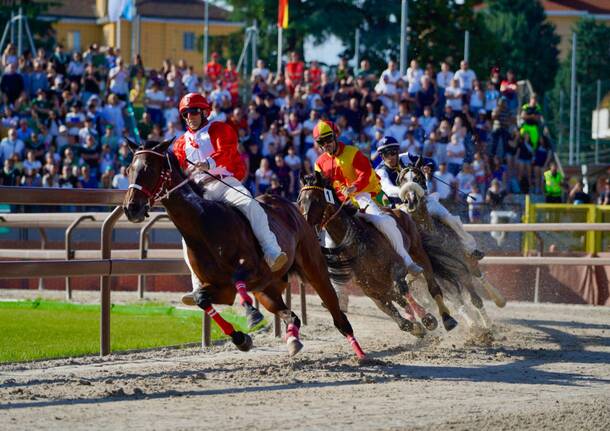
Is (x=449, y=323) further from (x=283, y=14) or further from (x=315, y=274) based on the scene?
(x=283, y=14)

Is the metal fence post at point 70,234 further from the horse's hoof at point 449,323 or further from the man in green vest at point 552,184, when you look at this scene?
the man in green vest at point 552,184

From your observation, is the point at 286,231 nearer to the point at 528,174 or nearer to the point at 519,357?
the point at 519,357

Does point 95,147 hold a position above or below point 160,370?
above

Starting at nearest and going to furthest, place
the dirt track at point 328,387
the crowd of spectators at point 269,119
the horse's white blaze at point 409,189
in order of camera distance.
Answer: the dirt track at point 328,387, the horse's white blaze at point 409,189, the crowd of spectators at point 269,119

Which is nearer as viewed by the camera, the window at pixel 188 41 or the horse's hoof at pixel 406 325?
the horse's hoof at pixel 406 325

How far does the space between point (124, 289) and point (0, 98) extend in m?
6.63

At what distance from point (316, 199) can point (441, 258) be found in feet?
9.12

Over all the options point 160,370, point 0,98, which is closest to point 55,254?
point 160,370

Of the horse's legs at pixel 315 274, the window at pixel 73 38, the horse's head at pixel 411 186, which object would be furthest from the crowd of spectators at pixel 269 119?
the window at pixel 73 38

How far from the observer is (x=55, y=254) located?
50.8 feet

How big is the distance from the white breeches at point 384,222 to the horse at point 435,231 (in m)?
0.76

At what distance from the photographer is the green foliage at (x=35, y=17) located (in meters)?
40.5

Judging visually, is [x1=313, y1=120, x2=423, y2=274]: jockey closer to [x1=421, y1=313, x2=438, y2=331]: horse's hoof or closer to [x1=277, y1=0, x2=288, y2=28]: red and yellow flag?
[x1=421, y1=313, x2=438, y2=331]: horse's hoof

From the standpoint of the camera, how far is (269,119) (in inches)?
941
